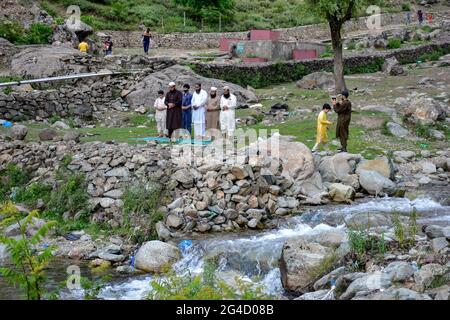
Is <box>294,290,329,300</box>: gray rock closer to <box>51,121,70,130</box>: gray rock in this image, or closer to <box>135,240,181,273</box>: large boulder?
<box>135,240,181,273</box>: large boulder

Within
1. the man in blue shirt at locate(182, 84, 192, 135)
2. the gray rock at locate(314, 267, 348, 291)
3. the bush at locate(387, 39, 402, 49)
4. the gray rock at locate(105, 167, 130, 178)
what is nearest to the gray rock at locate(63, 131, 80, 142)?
the man in blue shirt at locate(182, 84, 192, 135)

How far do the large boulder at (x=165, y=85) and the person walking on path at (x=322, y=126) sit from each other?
7.37 meters

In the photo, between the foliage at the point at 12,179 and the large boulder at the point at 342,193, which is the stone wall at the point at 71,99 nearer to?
the foliage at the point at 12,179

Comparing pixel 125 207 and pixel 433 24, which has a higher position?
pixel 433 24

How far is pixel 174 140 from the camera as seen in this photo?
1798 cm

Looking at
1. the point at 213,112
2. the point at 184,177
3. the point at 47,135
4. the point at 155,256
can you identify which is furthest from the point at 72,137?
the point at 155,256

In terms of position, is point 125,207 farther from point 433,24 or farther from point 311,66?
point 433,24

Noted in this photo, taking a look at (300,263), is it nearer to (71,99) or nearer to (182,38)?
(71,99)

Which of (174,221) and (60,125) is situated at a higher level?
(60,125)

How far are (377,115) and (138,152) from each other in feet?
28.8

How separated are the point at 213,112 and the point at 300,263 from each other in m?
8.46

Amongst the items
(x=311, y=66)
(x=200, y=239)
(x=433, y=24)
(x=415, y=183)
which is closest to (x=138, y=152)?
(x=200, y=239)

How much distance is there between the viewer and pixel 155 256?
1244 cm
